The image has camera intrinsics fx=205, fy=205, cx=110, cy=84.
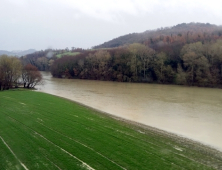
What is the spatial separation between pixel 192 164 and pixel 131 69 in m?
47.7

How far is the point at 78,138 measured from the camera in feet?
34.6

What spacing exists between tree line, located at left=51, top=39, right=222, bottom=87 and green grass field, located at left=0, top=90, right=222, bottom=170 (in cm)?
3827

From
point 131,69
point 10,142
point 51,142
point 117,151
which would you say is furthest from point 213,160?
point 131,69

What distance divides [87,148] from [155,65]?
47.4 meters

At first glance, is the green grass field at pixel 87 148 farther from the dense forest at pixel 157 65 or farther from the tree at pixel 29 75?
the dense forest at pixel 157 65

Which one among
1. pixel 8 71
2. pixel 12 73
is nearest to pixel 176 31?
pixel 12 73

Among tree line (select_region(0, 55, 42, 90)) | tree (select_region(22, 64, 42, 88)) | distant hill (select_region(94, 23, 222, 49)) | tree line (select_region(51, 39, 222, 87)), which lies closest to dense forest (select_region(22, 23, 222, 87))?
tree line (select_region(51, 39, 222, 87))

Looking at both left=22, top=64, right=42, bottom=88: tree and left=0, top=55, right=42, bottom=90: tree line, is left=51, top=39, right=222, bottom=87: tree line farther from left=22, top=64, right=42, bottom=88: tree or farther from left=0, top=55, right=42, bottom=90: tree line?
left=0, top=55, right=42, bottom=90: tree line

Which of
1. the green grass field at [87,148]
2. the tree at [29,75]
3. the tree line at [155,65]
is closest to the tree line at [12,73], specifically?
the tree at [29,75]

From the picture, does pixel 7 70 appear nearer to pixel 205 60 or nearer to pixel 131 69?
pixel 131 69

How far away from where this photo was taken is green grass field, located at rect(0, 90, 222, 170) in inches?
312

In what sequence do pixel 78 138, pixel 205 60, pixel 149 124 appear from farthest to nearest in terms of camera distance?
pixel 205 60 < pixel 149 124 < pixel 78 138

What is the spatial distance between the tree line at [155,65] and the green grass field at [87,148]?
38273mm

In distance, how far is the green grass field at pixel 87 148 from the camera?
7922mm
